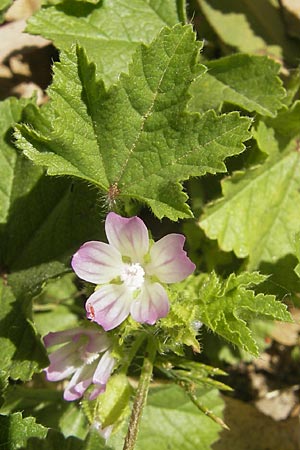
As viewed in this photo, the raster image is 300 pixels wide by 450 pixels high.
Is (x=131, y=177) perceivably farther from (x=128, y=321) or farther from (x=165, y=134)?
(x=128, y=321)

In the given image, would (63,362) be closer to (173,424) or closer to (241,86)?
(173,424)

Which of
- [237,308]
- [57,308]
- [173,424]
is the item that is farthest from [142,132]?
[173,424]

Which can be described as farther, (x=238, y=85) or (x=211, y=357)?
(x=211, y=357)

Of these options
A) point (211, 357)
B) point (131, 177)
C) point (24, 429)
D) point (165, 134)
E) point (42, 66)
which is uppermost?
point (165, 134)

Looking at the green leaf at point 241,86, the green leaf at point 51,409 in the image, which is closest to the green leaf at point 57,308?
the green leaf at point 51,409

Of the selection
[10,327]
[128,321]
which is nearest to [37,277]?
[10,327]

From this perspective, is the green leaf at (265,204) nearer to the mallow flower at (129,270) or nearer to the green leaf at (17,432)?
the mallow flower at (129,270)

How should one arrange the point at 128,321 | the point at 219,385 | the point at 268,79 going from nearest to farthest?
1. the point at 128,321
2. the point at 219,385
3. the point at 268,79

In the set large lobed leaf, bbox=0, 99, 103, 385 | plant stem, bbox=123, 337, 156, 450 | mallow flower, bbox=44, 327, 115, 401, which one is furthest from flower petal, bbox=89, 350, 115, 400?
large lobed leaf, bbox=0, 99, 103, 385

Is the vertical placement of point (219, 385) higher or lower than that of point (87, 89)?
lower
